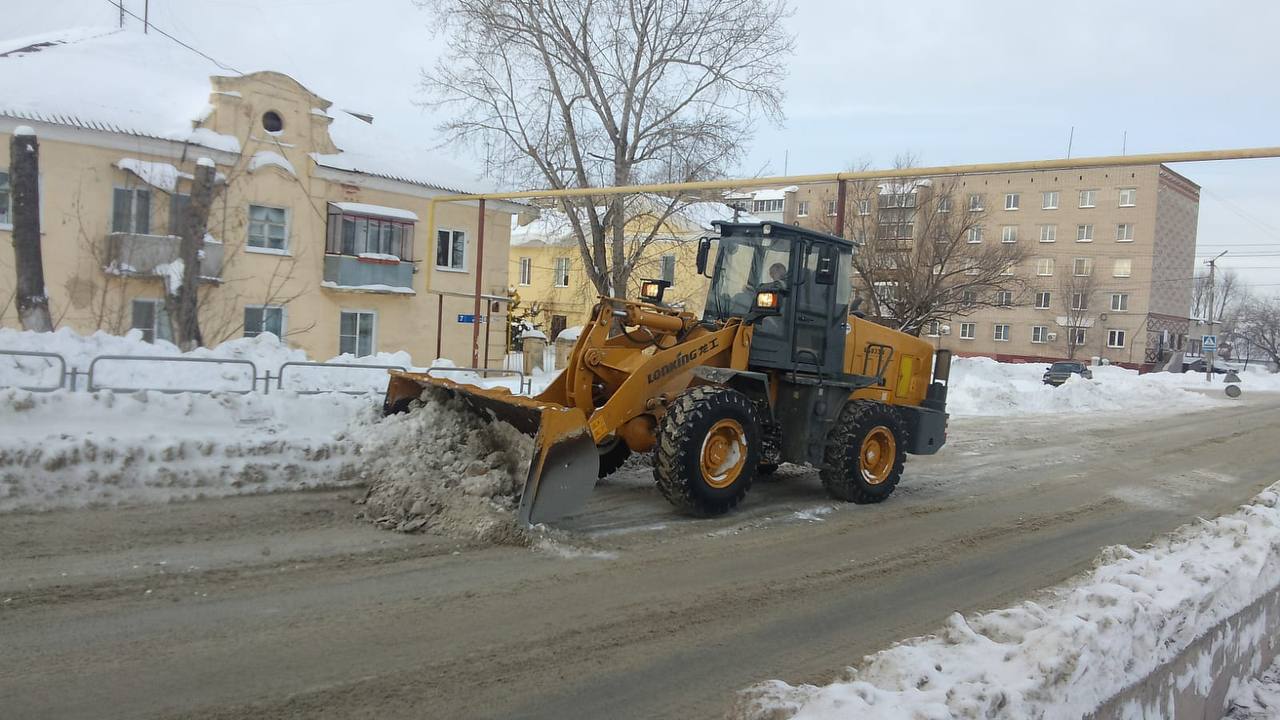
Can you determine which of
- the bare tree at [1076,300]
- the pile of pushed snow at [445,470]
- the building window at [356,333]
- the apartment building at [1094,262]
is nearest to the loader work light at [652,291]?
the pile of pushed snow at [445,470]

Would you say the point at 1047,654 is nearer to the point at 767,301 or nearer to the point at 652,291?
the point at 767,301

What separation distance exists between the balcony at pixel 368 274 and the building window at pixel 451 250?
1.18 metres

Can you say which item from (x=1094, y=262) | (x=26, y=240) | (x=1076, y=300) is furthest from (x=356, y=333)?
(x=1094, y=262)

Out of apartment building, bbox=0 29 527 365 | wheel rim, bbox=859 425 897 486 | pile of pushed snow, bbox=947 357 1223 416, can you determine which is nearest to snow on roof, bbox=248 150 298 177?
apartment building, bbox=0 29 527 365

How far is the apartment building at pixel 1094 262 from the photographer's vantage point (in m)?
55.9

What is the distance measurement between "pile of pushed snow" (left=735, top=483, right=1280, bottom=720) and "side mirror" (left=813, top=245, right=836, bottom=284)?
396 centimetres

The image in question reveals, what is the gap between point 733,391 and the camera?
26.1 feet

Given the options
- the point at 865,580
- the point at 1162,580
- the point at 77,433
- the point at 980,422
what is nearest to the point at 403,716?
the point at 865,580

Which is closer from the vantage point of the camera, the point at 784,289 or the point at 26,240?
the point at 784,289

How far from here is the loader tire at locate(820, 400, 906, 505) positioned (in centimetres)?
910

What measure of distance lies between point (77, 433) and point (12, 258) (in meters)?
14.7

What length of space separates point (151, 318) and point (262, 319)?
2.72m

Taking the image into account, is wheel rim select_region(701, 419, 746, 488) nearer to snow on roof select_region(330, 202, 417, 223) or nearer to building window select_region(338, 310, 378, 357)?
snow on roof select_region(330, 202, 417, 223)

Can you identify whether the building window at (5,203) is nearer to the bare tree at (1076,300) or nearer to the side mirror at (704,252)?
the side mirror at (704,252)
